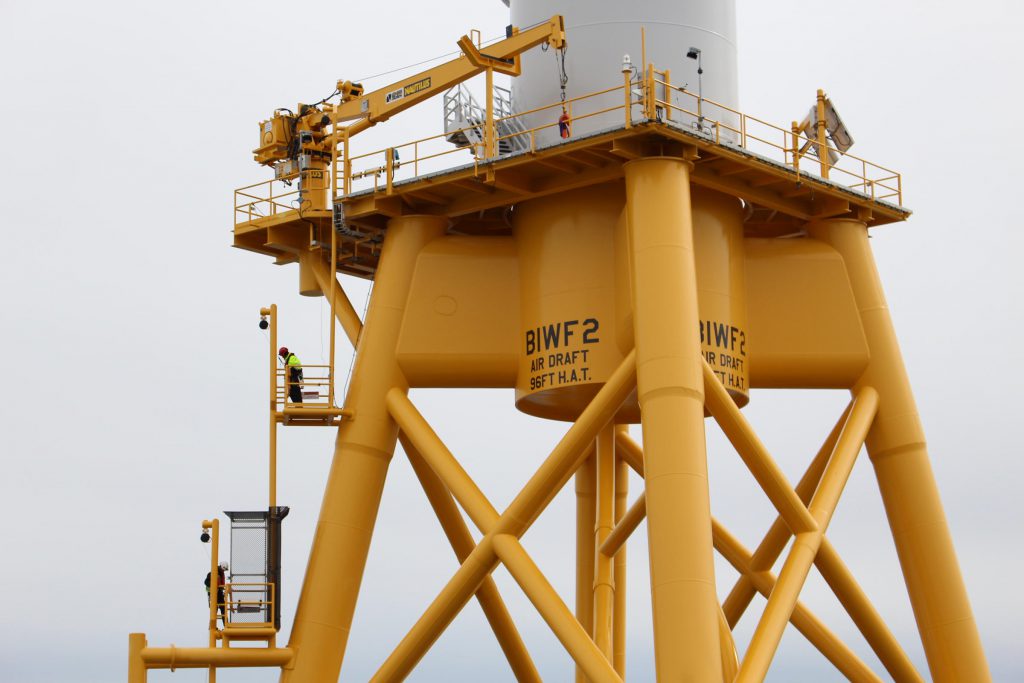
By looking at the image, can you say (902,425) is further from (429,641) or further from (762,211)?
(429,641)

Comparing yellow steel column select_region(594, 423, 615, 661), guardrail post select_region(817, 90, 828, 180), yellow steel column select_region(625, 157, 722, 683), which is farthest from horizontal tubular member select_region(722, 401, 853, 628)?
yellow steel column select_region(625, 157, 722, 683)

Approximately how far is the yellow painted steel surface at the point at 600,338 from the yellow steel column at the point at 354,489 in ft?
0.13

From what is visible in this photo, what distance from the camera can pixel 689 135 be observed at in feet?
107

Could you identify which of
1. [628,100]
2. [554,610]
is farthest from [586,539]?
[628,100]

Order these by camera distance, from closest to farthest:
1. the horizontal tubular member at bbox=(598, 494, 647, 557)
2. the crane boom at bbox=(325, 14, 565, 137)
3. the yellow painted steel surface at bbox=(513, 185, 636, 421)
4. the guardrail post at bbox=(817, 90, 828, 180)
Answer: the yellow painted steel surface at bbox=(513, 185, 636, 421) → the crane boom at bbox=(325, 14, 565, 137) → the guardrail post at bbox=(817, 90, 828, 180) → the horizontal tubular member at bbox=(598, 494, 647, 557)

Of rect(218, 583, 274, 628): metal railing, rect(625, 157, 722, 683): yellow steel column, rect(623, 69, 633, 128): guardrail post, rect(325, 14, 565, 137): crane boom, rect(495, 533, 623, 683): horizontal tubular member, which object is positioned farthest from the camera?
rect(218, 583, 274, 628): metal railing

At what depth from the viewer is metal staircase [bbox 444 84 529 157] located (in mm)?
36562

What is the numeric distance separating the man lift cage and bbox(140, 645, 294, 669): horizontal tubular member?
0.59 meters

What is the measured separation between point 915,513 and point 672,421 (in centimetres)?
694

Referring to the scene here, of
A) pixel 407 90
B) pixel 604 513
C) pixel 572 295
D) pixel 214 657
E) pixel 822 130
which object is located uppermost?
pixel 407 90

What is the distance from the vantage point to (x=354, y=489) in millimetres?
35875

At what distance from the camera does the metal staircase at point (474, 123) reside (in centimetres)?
3656

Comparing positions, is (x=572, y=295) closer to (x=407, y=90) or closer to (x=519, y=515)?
(x=519, y=515)

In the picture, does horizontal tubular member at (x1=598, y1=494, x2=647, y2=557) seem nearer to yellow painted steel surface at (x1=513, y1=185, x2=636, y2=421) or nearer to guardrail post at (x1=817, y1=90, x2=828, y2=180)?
yellow painted steel surface at (x1=513, y1=185, x2=636, y2=421)
